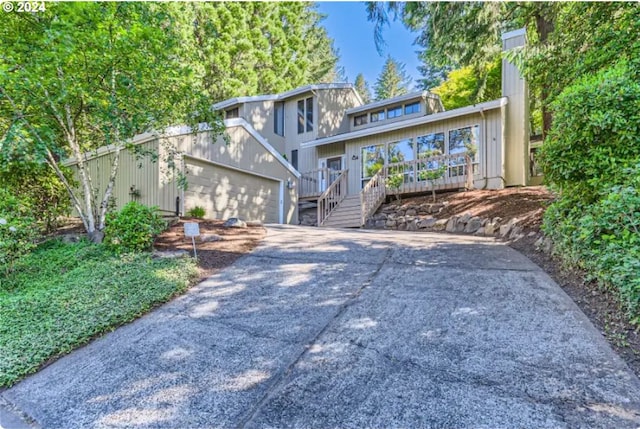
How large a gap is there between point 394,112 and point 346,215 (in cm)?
659

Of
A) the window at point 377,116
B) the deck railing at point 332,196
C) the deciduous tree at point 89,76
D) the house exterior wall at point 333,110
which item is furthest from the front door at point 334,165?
the deciduous tree at point 89,76

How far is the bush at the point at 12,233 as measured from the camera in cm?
455

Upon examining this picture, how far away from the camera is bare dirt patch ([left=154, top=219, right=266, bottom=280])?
522cm

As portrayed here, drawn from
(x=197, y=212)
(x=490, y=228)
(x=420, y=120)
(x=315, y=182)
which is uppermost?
(x=420, y=120)

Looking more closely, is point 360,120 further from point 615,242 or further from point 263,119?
point 615,242

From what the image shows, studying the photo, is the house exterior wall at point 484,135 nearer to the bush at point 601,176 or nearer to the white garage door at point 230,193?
the white garage door at point 230,193

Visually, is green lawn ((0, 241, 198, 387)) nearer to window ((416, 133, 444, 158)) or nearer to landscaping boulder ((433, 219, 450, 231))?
landscaping boulder ((433, 219, 450, 231))

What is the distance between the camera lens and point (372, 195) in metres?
11.7

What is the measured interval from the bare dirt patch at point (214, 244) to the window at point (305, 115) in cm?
944

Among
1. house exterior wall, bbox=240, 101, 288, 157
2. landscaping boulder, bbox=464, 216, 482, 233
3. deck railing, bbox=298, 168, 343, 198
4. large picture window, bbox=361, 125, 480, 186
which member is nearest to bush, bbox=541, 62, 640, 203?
landscaping boulder, bbox=464, 216, 482, 233

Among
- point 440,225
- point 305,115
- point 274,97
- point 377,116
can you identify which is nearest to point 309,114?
point 305,115

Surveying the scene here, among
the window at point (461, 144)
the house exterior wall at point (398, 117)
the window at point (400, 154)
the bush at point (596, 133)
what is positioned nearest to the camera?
the bush at point (596, 133)

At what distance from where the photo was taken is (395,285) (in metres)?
4.11

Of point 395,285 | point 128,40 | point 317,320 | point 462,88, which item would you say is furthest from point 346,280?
point 462,88
